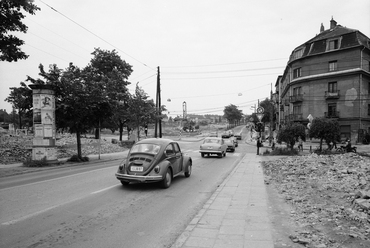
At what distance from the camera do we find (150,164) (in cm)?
854

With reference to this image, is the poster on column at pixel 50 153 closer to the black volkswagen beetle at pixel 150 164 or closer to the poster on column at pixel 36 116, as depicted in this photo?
the poster on column at pixel 36 116

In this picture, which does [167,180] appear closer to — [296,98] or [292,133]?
[292,133]

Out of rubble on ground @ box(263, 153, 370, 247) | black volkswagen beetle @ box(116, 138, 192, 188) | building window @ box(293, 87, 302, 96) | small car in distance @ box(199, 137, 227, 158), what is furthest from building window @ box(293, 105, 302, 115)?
black volkswagen beetle @ box(116, 138, 192, 188)

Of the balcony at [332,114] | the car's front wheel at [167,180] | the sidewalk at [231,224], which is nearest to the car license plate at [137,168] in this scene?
the car's front wheel at [167,180]

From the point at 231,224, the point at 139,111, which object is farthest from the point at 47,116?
the point at 139,111

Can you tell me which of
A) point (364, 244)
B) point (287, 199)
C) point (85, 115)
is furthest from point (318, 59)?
point (364, 244)

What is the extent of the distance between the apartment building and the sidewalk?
37.1 metres

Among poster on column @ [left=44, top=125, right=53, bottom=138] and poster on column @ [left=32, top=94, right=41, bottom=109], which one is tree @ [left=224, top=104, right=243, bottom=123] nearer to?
poster on column @ [left=44, top=125, right=53, bottom=138]

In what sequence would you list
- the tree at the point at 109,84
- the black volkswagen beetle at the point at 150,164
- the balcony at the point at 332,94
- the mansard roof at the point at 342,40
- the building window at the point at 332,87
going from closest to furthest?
the black volkswagen beetle at the point at 150,164
the tree at the point at 109,84
the mansard roof at the point at 342,40
the balcony at the point at 332,94
the building window at the point at 332,87

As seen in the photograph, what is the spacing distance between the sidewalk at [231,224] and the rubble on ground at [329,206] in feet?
2.08

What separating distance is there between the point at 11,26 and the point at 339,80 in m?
41.9

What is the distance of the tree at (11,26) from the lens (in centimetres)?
1080

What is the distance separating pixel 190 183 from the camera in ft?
33.0

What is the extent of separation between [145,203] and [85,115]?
485 inches
